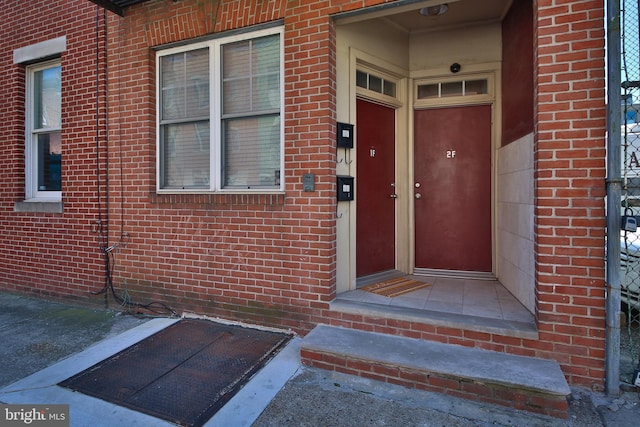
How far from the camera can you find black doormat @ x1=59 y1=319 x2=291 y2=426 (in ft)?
8.66

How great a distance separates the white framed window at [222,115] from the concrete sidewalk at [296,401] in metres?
1.81

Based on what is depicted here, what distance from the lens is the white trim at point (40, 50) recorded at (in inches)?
193

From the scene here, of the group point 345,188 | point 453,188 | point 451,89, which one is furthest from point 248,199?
point 451,89

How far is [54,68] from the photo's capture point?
5.25 m

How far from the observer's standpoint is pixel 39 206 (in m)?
5.12

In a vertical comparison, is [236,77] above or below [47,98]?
below

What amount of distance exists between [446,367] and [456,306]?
2.94 ft

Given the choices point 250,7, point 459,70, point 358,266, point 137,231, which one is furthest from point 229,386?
point 459,70

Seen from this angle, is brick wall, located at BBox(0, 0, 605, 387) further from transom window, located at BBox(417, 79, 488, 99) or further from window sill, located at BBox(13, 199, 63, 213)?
transom window, located at BBox(417, 79, 488, 99)

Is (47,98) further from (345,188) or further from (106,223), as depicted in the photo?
(345,188)

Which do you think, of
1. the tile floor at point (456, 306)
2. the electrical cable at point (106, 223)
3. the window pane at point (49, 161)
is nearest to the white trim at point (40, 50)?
the electrical cable at point (106, 223)

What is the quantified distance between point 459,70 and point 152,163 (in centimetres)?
383

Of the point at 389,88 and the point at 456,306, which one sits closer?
the point at 456,306

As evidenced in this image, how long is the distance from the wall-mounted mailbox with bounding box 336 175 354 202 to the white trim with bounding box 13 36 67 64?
3988 mm
